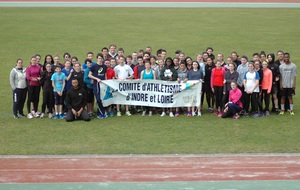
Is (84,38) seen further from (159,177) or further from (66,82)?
(159,177)

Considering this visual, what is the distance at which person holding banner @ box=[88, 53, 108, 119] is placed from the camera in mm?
16953

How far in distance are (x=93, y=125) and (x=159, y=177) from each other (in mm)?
4595

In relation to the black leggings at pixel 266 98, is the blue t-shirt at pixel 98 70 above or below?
above

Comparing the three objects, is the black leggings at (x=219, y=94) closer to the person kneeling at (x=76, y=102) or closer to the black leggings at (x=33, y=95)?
the person kneeling at (x=76, y=102)

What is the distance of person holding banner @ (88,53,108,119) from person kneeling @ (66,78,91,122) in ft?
1.87

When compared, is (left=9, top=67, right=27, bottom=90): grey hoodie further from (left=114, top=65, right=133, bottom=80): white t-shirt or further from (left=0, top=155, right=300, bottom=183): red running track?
(left=0, top=155, right=300, bottom=183): red running track

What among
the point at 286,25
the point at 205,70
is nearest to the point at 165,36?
the point at 286,25

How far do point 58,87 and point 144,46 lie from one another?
14.1 meters

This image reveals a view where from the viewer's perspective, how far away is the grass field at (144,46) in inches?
573

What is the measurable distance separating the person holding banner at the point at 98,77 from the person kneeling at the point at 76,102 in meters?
0.57

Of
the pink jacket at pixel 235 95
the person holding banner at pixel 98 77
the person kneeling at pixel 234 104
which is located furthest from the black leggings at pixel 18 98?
the pink jacket at pixel 235 95

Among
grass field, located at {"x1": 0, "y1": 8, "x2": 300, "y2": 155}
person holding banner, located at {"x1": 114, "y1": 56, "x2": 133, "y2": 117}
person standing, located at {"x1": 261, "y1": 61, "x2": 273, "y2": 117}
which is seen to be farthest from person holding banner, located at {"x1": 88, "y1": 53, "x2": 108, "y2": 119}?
person standing, located at {"x1": 261, "y1": 61, "x2": 273, "y2": 117}

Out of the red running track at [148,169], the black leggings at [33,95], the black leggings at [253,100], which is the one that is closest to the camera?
the red running track at [148,169]

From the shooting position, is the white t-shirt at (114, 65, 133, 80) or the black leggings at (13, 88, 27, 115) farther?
the white t-shirt at (114, 65, 133, 80)
